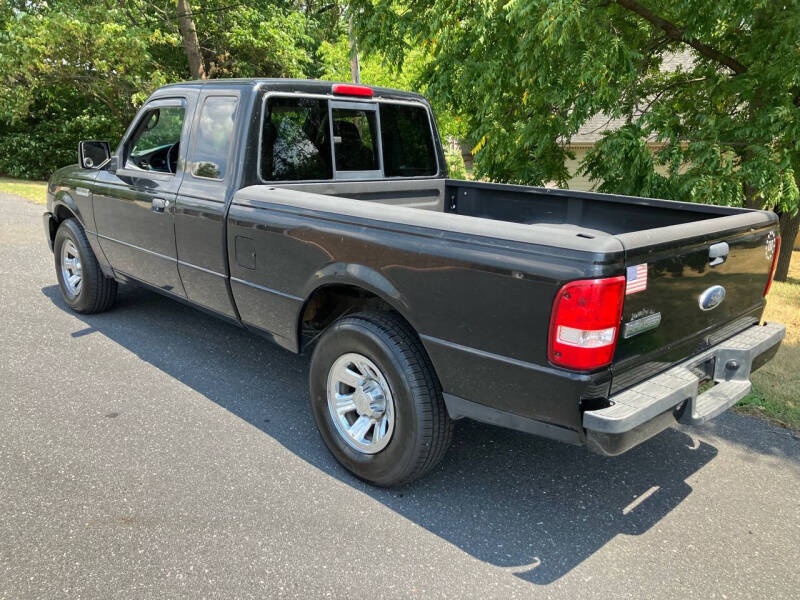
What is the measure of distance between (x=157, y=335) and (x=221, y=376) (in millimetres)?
1090

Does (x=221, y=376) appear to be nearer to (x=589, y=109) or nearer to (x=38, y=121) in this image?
(x=589, y=109)

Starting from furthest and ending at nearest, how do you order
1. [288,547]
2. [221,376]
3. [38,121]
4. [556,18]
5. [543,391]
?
[38,121] → [556,18] → [221,376] → [288,547] → [543,391]

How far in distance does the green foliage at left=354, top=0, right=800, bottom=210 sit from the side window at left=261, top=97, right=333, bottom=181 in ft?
8.81

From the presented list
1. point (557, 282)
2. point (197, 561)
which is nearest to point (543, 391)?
point (557, 282)

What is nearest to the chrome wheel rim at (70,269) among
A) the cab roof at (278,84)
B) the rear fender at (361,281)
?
the cab roof at (278,84)

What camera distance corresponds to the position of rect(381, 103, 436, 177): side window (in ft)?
14.5

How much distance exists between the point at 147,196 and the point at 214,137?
82cm

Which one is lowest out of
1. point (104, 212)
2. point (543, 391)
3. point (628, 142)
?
point (543, 391)

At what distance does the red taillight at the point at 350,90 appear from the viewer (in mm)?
4016

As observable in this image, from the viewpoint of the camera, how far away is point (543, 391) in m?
2.41

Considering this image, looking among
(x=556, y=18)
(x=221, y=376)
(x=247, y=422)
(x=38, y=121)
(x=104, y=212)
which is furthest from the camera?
(x=38, y=121)

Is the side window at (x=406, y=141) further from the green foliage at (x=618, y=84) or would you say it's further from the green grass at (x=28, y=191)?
the green grass at (x=28, y=191)

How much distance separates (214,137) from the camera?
3.84 m

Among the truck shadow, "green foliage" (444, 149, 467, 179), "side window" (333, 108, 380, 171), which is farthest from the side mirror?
"green foliage" (444, 149, 467, 179)
